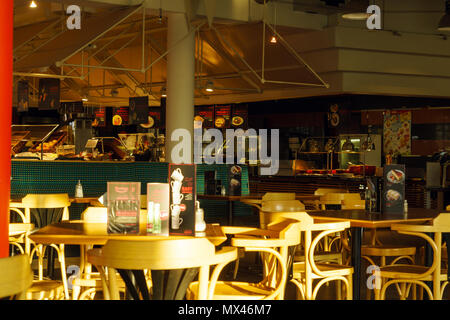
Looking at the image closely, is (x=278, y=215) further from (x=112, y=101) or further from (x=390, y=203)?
(x=112, y=101)

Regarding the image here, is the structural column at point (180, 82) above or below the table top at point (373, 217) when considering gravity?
above

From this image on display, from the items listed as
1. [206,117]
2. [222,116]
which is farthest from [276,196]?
[206,117]

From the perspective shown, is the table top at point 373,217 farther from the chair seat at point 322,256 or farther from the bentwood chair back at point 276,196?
the bentwood chair back at point 276,196

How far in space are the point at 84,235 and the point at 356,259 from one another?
2.01 metres

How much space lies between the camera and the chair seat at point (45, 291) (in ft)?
12.4

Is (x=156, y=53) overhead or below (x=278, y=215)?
overhead

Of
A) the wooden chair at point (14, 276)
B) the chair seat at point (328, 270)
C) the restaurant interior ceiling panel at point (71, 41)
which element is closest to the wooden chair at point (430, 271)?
the chair seat at point (328, 270)

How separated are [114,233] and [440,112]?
11.1m

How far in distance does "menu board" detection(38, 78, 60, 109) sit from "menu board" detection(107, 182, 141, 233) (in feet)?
32.6

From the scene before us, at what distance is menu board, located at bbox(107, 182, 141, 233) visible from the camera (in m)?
3.83

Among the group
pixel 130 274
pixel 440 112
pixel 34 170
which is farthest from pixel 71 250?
pixel 440 112

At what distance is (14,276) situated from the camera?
2.50 meters

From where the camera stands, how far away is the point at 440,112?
1372 cm

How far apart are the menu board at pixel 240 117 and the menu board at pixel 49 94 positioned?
430 centimetres
